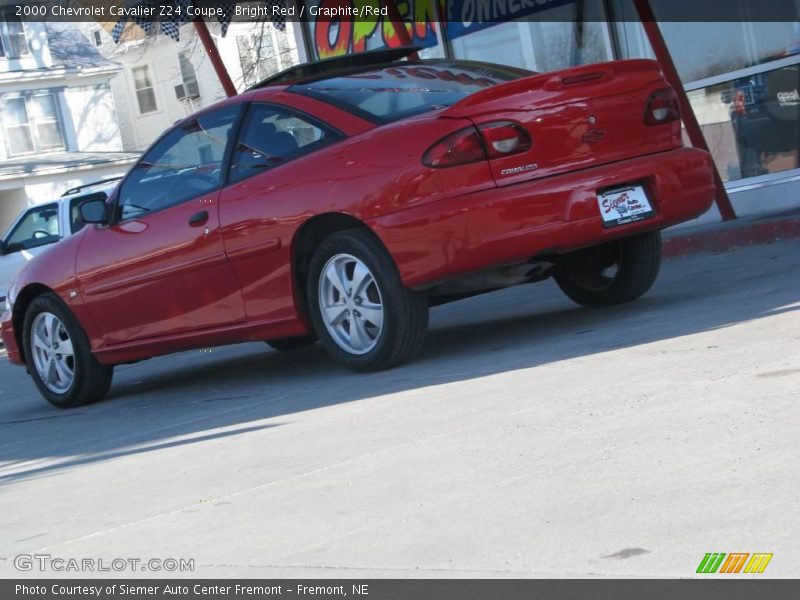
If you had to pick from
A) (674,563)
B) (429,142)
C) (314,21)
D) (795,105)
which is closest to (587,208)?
(429,142)

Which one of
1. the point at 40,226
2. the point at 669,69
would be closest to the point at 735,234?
the point at 669,69

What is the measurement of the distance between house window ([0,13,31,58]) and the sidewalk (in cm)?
3232

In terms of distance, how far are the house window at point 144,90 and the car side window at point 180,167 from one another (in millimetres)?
40003

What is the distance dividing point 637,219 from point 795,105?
5331 mm

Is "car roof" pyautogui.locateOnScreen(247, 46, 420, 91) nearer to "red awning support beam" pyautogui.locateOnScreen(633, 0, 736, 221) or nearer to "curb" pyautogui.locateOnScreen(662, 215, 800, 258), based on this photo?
"red awning support beam" pyautogui.locateOnScreen(633, 0, 736, 221)

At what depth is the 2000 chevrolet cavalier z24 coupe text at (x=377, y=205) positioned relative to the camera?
6.18 m

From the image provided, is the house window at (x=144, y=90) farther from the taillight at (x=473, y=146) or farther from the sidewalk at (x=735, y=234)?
the taillight at (x=473, y=146)

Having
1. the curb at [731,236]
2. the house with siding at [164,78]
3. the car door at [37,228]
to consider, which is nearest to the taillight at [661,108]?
the curb at [731,236]

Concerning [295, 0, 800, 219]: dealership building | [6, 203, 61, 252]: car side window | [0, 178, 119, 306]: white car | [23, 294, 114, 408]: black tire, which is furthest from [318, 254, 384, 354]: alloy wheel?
[6, 203, 61, 252]: car side window

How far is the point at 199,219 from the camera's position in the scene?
7.18 meters

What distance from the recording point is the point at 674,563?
3164 mm

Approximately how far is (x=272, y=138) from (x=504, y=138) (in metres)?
1.43

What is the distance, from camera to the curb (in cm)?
947

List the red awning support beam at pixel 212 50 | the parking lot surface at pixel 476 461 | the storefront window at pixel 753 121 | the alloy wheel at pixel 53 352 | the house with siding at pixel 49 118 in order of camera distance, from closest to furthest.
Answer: the parking lot surface at pixel 476 461 → the alloy wheel at pixel 53 352 → the storefront window at pixel 753 121 → the red awning support beam at pixel 212 50 → the house with siding at pixel 49 118
